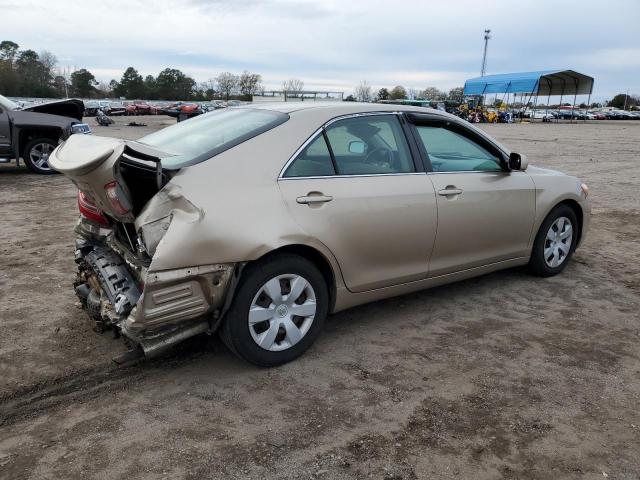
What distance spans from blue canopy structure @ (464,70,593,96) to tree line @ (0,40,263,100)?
35.2 meters

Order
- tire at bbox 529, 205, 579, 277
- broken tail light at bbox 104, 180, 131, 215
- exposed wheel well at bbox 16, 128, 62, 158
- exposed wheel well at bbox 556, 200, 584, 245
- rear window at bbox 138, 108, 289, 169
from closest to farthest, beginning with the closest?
broken tail light at bbox 104, 180, 131, 215 < rear window at bbox 138, 108, 289, 169 < tire at bbox 529, 205, 579, 277 < exposed wheel well at bbox 556, 200, 584, 245 < exposed wheel well at bbox 16, 128, 62, 158

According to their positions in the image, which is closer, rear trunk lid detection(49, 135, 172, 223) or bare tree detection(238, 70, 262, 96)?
rear trunk lid detection(49, 135, 172, 223)

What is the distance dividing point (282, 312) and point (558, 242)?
3115 mm

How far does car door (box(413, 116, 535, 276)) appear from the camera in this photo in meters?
4.11

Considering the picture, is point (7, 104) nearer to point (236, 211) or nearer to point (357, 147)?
point (357, 147)

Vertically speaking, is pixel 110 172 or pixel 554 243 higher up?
pixel 110 172

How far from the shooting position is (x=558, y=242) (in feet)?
17.0

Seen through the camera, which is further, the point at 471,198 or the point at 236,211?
the point at 471,198

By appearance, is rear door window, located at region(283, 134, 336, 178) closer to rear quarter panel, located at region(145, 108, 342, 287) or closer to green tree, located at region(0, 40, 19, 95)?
rear quarter panel, located at region(145, 108, 342, 287)

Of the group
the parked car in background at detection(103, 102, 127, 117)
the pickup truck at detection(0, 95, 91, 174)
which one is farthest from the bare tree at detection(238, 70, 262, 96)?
the pickup truck at detection(0, 95, 91, 174)

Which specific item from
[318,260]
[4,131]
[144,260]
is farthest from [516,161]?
[4,131]

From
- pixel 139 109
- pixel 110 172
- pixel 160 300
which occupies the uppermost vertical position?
pixel 139 109

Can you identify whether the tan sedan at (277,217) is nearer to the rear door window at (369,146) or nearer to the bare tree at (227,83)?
the rear door window at (369,146)

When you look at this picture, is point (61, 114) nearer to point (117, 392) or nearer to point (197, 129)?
point (197, 129)
